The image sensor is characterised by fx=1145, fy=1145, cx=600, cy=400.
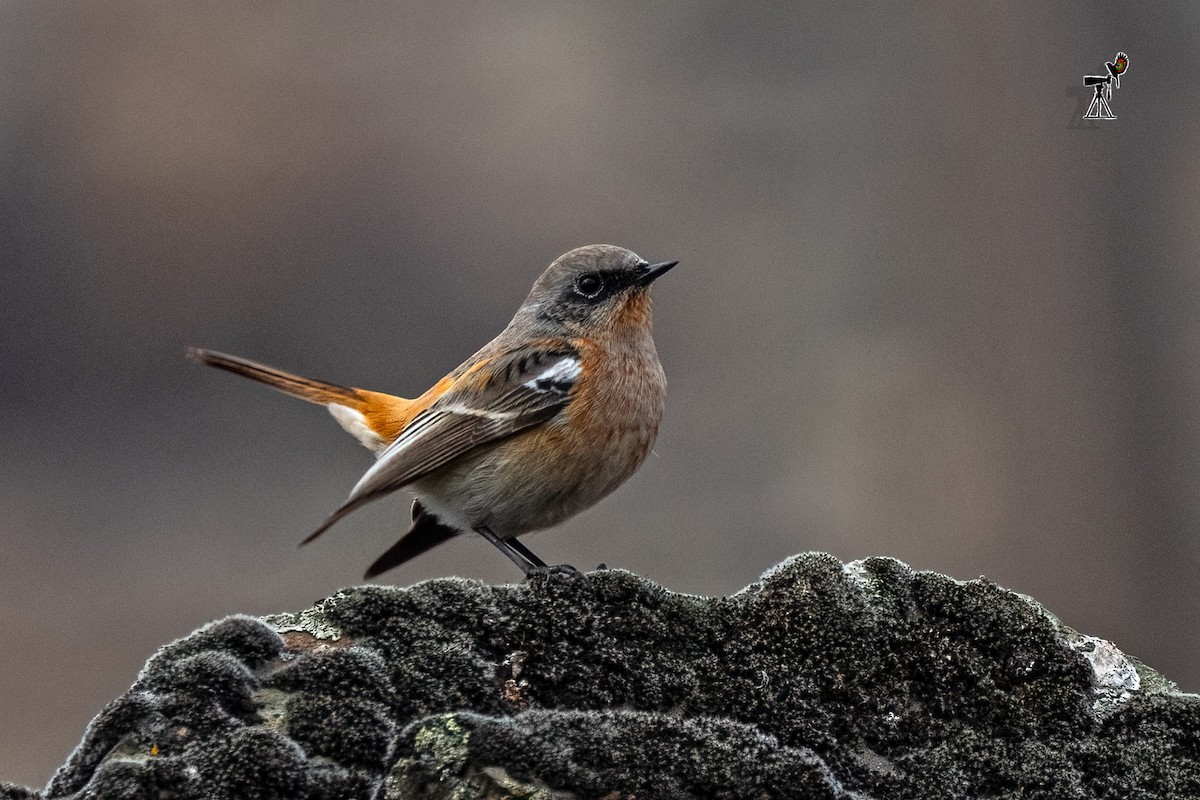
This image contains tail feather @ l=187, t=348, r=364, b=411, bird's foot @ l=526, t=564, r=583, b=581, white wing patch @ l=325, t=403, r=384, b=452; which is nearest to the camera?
bird's foot @ l=526, t=564, r=583, b=581

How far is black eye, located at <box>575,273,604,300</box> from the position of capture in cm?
517

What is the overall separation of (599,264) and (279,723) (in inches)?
110

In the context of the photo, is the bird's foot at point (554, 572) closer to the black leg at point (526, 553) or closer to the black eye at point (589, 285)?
the black leg at point (526, 553)

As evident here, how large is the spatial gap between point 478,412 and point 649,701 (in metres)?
1.93

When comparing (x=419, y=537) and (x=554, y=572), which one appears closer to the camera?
(x=554, y=572)

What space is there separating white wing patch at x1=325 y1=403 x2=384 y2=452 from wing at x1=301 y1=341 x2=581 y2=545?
0.70 feet

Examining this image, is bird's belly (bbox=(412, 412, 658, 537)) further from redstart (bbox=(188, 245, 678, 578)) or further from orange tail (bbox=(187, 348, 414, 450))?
orange tail (bbox=(187, 348, 414, 450))

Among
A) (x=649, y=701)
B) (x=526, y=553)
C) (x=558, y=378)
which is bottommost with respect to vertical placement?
(x=649, y=701)

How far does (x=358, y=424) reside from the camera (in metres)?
5.18

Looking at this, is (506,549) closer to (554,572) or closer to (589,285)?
(554,572)

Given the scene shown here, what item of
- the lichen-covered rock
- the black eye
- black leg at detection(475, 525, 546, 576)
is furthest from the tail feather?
the lichen-covered rock

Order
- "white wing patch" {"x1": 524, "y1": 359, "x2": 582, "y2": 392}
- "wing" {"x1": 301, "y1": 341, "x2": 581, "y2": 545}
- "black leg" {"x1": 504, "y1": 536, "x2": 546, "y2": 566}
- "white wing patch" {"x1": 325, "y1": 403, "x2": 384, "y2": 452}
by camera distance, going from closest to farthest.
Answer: "wing" {"x1": 301, "y1": 341, "x2": 581, "y2": 545}
"white wing patch" {"x1": 524, "y1": 359, "x2": 582, "y2": 392}
"black leg" {"x1": 504, "y1": 536, "x2": 546, "y2": 566}
"white wing patch" {"x1": 325, "y1": 403, "x2": 384, "y2": 452}

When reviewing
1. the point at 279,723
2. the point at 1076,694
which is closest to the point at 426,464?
the point at 279,723
